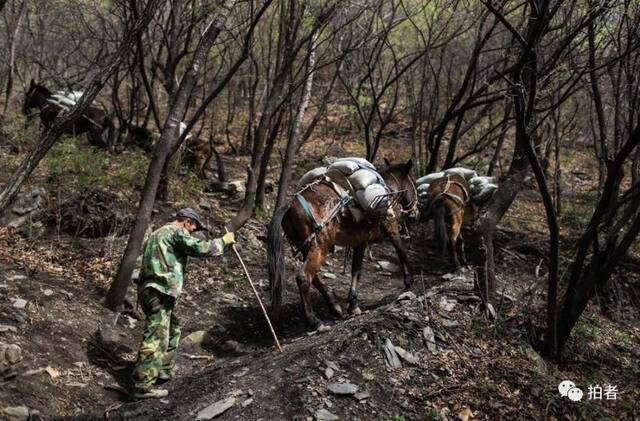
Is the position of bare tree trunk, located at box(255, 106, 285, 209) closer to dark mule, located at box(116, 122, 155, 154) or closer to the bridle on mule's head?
the bridle on mule's head

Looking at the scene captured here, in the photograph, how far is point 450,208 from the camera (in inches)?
383

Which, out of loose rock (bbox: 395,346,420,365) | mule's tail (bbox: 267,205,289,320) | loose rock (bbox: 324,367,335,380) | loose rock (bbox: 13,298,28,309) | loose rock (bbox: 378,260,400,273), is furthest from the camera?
loose rock (bbox: 378,260,400,273)

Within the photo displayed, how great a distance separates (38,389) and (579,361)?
19.0 feet

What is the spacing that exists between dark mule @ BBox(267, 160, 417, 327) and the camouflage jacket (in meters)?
1.29

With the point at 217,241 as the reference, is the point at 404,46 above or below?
above

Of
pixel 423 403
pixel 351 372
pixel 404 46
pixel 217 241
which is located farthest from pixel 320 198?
pixel 404 46

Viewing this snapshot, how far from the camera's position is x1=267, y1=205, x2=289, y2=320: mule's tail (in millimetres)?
6535

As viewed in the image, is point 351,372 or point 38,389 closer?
point 38,389

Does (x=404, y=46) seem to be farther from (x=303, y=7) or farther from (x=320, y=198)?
(x=320, y=198)

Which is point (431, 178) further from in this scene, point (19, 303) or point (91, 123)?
point (19, 303)

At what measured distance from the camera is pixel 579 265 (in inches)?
233

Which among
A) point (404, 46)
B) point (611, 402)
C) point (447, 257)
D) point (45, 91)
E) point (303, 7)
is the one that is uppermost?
point (404, 46)

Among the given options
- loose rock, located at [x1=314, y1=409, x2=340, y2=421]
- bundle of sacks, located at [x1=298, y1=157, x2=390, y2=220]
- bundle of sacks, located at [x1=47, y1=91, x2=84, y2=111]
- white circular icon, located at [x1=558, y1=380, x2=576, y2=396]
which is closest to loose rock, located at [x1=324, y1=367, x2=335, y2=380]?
loose rock, located at [x1=314, y1=409, x2=340, y2=421]

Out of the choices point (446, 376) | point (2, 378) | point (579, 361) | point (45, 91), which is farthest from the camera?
point (45, 91)
